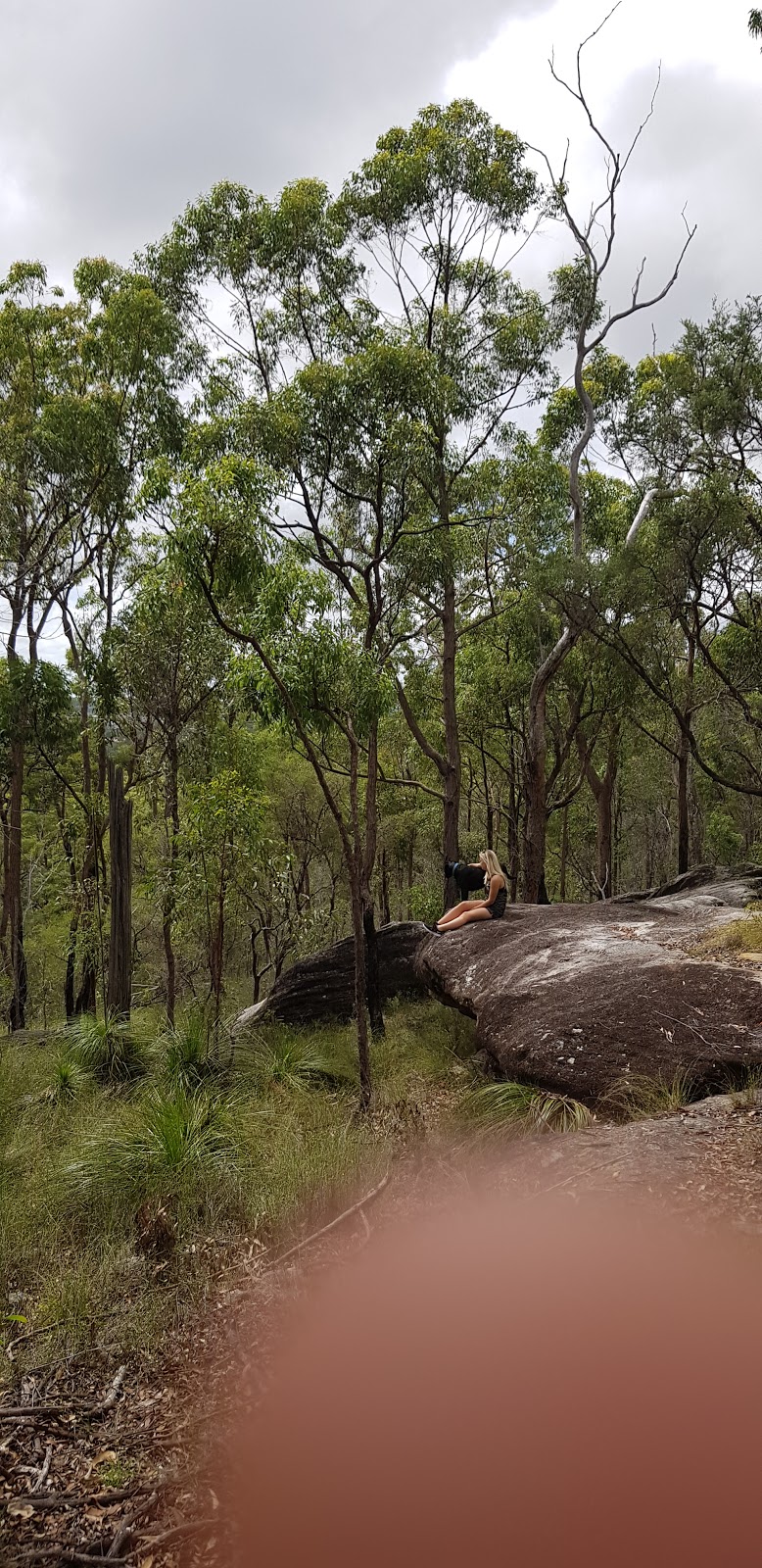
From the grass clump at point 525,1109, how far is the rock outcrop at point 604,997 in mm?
136

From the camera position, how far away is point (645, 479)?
17.3 metres

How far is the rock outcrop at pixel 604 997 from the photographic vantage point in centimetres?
609

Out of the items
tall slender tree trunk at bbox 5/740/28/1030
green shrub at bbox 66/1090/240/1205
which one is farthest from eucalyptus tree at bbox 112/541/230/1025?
green shrub at bbox 66/1090/240/1205

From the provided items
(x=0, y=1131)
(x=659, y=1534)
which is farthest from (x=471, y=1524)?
(x=0, y=1131)

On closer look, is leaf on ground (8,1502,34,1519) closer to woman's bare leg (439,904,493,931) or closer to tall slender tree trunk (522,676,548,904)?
woman's bare leg (439,904,493,931)

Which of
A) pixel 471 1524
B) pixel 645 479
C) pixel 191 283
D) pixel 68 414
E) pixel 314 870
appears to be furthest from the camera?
pixel 314 870

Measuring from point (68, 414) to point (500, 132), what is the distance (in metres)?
9.08

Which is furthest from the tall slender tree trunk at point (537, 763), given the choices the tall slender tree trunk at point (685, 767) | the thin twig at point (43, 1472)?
the thin twig at point (43, 1472)

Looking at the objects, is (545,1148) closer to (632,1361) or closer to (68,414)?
(632,1361)

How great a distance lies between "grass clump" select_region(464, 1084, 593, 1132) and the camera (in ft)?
19.1

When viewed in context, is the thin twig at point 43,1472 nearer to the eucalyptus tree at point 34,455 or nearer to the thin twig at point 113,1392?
the thin twig at point 113,1392

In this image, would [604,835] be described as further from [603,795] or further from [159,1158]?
[159,1158]

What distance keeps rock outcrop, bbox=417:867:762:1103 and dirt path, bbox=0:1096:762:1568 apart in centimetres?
79

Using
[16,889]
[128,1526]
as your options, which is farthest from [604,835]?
[128,1526]
